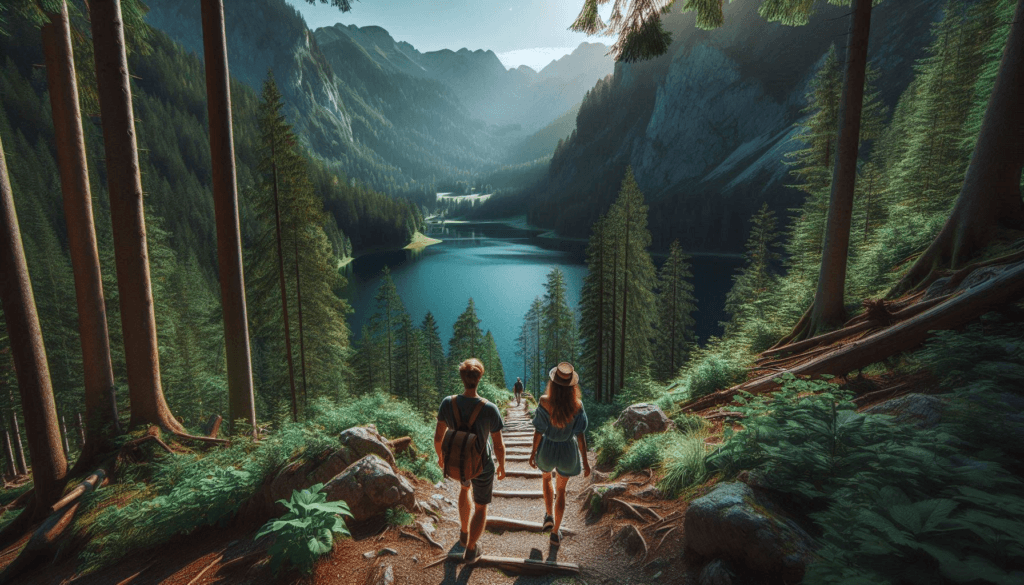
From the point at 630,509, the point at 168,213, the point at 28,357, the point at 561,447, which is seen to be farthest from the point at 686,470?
the point at 168,213

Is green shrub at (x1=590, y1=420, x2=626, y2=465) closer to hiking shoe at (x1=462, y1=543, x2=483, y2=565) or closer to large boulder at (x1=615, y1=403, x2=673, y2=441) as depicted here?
large boulder at (x1=615, y1=403, x2=673, y2=441)

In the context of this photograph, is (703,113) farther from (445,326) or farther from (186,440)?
(186,440)

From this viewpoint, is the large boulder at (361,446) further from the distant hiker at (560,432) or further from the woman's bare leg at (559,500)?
the woman's bare leg at (559,500)

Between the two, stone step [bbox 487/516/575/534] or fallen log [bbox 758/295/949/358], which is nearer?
stone step [bbox 487/516/575/534]

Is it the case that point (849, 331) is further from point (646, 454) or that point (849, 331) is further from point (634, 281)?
point (634, 281)

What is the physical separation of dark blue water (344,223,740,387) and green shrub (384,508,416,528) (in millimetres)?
36204

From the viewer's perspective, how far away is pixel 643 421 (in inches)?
239

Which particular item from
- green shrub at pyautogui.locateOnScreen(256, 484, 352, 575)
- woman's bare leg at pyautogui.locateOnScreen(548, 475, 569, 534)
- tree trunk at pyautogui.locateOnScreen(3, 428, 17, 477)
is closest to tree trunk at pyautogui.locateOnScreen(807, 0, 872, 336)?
woman's bare leg at pyautogui.locateOnScreen(548, 475, 569, 534)

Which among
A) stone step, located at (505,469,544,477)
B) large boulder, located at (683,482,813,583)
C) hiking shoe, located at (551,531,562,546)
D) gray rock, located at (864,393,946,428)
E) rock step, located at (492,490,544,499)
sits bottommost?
stone step, located at (505,469,544,477)

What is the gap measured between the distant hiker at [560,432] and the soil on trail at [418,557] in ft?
1.41

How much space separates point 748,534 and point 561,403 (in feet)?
5.68

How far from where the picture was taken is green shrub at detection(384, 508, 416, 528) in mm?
3945

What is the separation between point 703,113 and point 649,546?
12999 cm

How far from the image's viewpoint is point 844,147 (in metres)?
6.58
